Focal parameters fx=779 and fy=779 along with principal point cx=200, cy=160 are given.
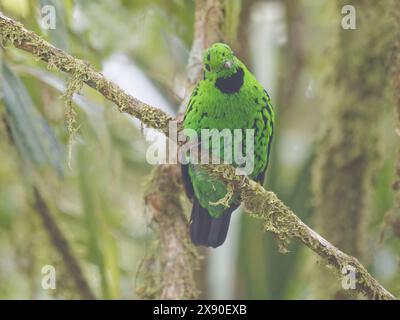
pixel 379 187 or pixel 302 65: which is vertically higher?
pixel 302 65

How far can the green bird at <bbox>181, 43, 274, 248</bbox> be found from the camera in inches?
141

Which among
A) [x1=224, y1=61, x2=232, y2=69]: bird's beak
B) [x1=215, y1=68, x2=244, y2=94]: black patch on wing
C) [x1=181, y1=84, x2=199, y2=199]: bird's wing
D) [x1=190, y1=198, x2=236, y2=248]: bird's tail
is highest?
[x1=224, y1=61, x2=232, y2=69]: bird's beak

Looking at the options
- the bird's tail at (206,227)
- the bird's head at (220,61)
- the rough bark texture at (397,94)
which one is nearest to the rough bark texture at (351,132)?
the rough bark texture at (397,94)

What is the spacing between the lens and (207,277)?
17.0 ft

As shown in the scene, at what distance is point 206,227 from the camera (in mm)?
3910

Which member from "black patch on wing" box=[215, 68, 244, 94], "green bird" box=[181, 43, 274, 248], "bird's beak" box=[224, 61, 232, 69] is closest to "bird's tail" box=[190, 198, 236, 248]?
"green bird" box=[181, 43, 274, 248]

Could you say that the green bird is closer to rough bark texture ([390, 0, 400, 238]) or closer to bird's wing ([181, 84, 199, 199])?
bird's wing ([181, 84, 199, 199])

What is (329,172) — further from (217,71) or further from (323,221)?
(217,71)

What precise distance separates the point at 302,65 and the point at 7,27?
3.23 metres

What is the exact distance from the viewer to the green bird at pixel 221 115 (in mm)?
3576

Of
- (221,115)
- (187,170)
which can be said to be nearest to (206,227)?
(187,170)

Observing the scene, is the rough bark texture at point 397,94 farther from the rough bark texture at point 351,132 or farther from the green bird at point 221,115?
the green bird at point 221,115
